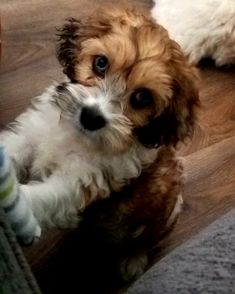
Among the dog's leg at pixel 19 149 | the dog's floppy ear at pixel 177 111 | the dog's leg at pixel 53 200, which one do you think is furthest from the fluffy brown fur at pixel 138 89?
the dog's leg at pixel 19 149

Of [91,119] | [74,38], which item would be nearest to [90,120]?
[91,119]

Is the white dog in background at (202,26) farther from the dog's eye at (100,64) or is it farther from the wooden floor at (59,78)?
the dog's eye at (100,64)

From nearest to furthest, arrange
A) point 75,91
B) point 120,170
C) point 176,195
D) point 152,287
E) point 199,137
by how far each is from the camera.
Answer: point 152,287
point 75,91
point 120,170
point 176,195
point 199,137

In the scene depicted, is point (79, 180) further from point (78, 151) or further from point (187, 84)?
point (187, 84)

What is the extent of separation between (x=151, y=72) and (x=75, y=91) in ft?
0.60

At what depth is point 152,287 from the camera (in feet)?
3.45

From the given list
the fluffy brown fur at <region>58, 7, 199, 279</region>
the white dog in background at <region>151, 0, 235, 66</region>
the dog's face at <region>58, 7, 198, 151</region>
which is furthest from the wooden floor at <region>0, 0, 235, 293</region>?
the dog's face at <region>58, 7, 198, 151</region>

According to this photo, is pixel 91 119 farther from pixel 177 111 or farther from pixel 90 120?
pixel 177 111

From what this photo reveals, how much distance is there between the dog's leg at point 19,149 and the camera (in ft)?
5.06

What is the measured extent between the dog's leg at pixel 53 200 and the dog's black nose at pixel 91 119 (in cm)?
17

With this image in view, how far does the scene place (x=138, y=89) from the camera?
1380mm

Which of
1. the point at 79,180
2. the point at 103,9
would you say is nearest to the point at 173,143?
the point at 79,180

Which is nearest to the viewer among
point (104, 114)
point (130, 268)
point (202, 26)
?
point (104, 114)

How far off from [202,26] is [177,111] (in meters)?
1.14
